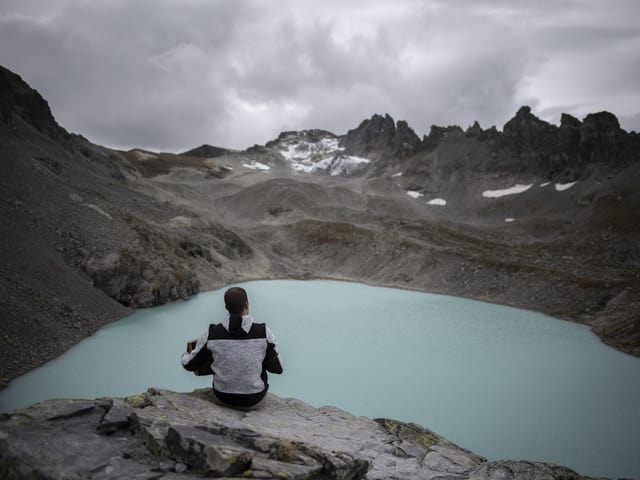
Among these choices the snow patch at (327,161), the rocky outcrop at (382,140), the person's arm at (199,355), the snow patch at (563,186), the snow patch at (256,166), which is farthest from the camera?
the snow patch at (327,161)

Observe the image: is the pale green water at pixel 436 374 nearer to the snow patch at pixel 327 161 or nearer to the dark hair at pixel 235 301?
the dark hair at pixel 235 301

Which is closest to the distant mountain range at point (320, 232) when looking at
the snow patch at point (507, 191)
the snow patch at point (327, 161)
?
the snow patch at point (507, 191)

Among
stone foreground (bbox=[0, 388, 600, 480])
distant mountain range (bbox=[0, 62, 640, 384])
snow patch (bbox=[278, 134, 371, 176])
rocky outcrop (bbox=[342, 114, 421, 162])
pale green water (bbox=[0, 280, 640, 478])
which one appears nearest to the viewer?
stone foreground (bbox=[0, 388, 600, 480])

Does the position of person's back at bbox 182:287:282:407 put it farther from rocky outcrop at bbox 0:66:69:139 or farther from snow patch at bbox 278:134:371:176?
snow patch at bbox 278:134:371:176

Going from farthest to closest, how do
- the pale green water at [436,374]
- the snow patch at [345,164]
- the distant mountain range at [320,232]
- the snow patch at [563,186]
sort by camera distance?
1. the snow patch at [345,164]
2. the snow patch at [563,186]
3. the distant mountain range at [320,232]
4. the pale green water at [436,374]

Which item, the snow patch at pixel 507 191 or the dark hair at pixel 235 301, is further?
the snow patch at pixel 507 191

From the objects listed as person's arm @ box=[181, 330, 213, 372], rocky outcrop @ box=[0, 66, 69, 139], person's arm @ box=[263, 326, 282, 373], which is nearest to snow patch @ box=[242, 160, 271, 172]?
rocky outcrop @ box=[0, 66, 69, 139]

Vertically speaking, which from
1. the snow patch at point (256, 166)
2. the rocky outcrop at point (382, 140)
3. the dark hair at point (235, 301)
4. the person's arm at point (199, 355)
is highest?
the rocky outcrop at point (382, 140)

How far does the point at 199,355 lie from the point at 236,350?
0.63 metres

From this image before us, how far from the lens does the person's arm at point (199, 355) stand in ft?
21.9

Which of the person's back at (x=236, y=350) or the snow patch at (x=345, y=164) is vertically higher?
the snow patch at (x=345, y=164)

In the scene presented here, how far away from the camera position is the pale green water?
1384cm

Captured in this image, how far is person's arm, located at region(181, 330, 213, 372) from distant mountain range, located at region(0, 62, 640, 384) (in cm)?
1266

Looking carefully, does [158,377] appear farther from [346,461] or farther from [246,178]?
[246,178]
